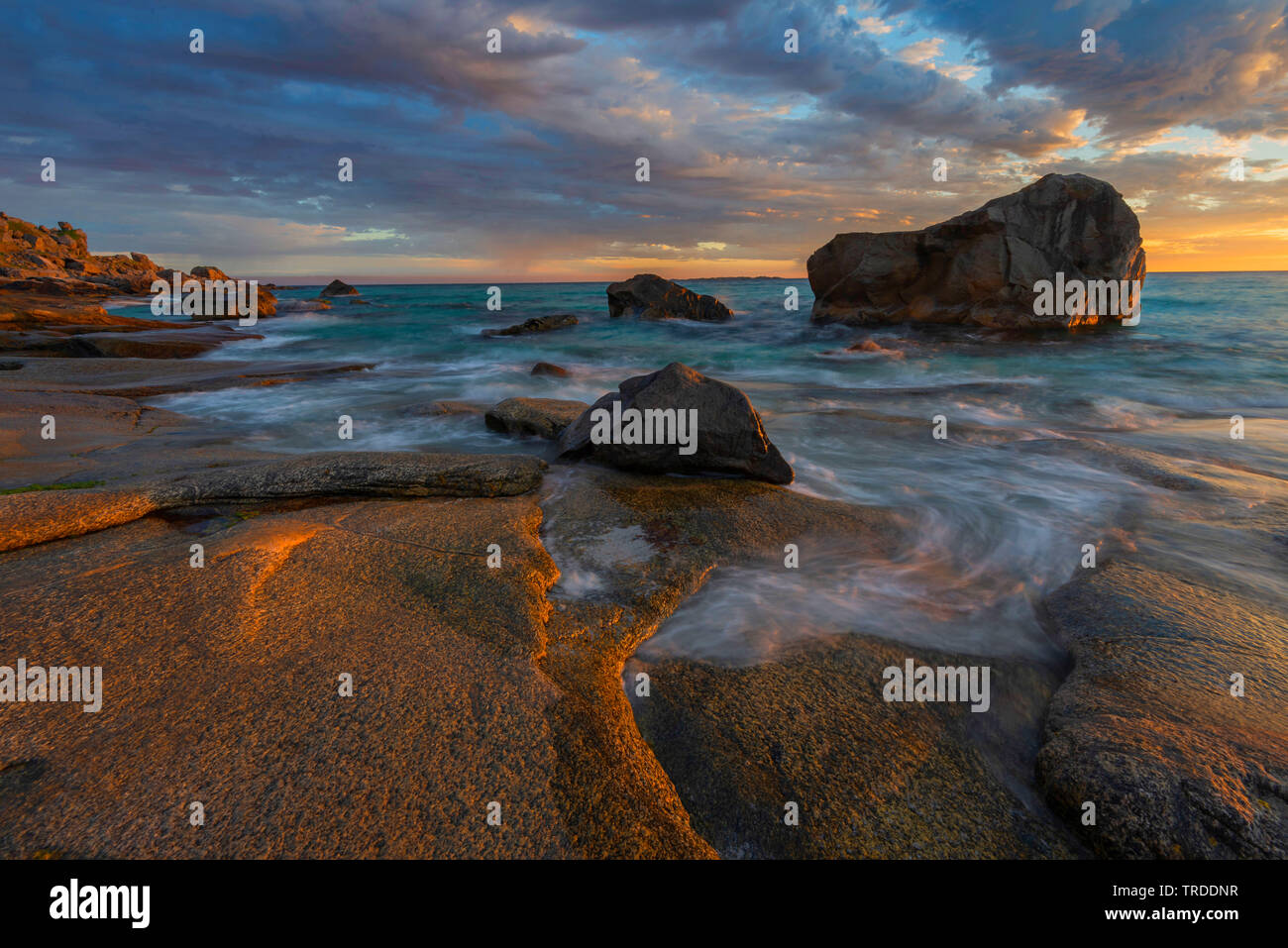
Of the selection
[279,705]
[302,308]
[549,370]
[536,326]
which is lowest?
[279,705]

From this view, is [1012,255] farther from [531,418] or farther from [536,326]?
[531,418]

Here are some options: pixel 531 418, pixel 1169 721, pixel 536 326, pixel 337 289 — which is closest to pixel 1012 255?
pixel 536 326

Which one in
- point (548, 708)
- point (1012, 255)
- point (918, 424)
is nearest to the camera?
point (548, 708)

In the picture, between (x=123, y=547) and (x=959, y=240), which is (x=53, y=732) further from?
(x=959, y=240)

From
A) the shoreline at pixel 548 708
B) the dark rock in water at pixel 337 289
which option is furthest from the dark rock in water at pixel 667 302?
the dark rock in water at pixel 337 289

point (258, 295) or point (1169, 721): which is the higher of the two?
point (258, 295)

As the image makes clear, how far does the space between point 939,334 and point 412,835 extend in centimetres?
2605

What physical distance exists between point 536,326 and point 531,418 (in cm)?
2296

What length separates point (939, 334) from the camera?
23.7m

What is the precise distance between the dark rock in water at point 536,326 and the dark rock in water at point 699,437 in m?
23.6

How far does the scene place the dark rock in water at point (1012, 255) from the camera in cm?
2323

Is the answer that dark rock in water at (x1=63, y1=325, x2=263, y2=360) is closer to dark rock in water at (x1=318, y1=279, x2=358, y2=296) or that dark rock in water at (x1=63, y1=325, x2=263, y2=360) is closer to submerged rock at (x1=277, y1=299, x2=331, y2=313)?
submerged rock at (x1=277, y1=299, x2=331, y2=313)

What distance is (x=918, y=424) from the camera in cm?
1007

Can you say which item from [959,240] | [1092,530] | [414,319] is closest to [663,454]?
[1092,530]
